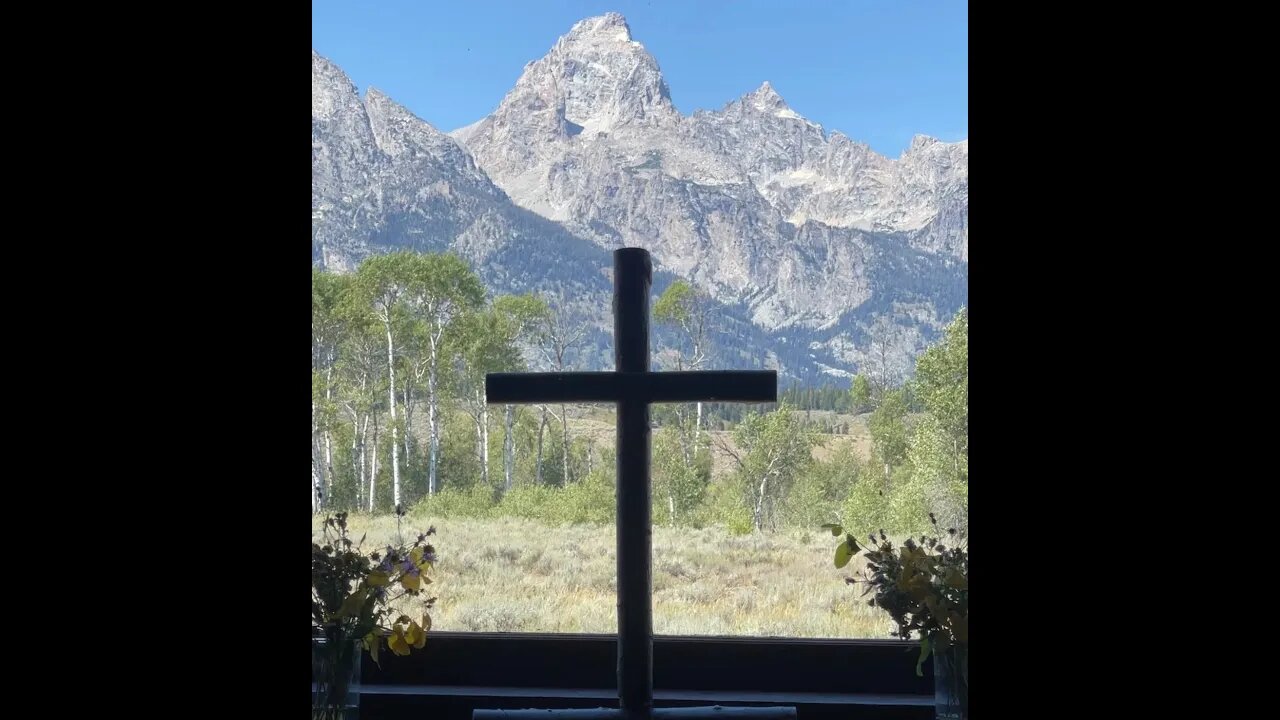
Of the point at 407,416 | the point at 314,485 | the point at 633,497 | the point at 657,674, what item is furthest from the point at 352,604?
the point at 407,416

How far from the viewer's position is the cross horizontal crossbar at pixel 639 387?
60.2 inches

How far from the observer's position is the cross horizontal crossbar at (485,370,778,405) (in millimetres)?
1528

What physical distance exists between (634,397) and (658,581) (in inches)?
276

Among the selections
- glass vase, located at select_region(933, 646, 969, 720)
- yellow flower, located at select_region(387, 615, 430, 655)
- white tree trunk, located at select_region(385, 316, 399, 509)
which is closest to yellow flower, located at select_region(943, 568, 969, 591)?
glass vase, located at select_region(933, 646, 969, 720)

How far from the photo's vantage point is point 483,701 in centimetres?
165

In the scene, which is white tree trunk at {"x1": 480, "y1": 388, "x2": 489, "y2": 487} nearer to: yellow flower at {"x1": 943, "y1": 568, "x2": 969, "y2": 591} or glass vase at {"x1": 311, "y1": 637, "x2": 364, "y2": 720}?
glass vase at {"x1": 311, "y1": 637, "x2": 364, "y2": 720}

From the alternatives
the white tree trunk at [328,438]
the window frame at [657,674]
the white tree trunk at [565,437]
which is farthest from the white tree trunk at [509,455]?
the window frame at [657,674]

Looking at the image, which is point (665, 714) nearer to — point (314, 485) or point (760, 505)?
point (314, 485)

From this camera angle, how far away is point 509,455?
33.0 ft

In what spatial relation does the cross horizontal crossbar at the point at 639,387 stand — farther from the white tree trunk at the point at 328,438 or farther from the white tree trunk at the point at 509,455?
the white tree trunk at the point at 509,455
